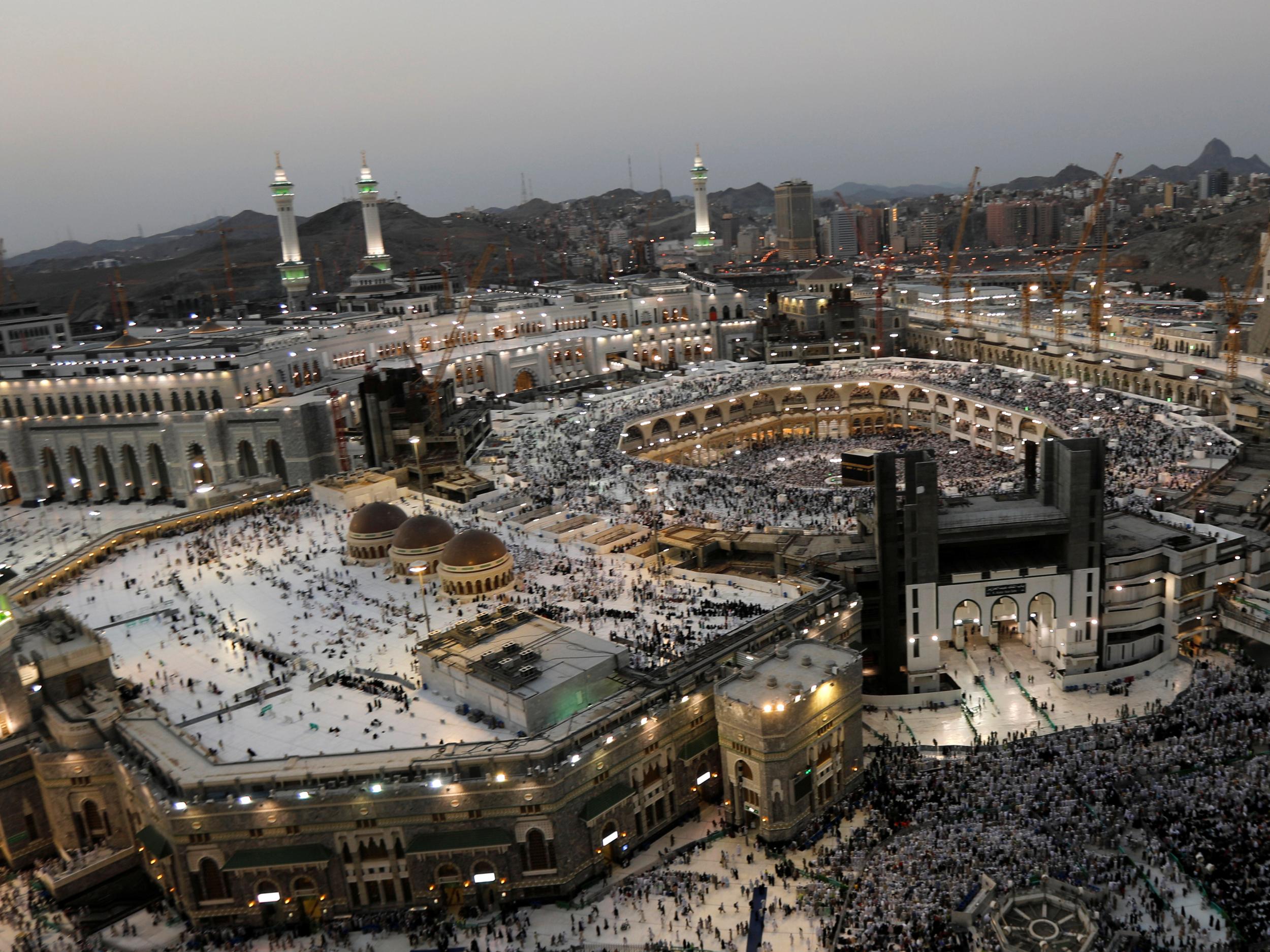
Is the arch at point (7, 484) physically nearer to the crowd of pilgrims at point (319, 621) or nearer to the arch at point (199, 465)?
the arch at point (199, 465)

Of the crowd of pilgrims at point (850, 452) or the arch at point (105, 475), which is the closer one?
the crowd of pilgrims at point (850, 452)

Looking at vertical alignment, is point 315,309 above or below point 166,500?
above

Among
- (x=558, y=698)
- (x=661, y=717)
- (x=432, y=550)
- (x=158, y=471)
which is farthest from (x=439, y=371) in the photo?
(x=661, y=717)

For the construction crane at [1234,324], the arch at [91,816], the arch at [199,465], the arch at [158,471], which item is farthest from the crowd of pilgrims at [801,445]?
the arch at [91,816]

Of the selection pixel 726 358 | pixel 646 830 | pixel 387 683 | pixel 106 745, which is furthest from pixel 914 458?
pixel 726 358

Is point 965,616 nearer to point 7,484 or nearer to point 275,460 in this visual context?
point 275,460

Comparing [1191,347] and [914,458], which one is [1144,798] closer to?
[914,458]

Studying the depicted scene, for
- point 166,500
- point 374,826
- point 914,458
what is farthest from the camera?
point 166,500
